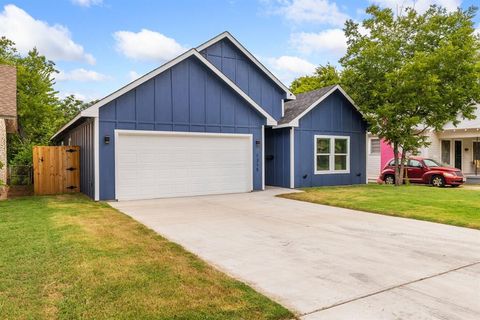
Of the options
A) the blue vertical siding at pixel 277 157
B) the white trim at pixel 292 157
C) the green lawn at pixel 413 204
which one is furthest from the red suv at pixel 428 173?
the blue vertical siding at pixel 277 157

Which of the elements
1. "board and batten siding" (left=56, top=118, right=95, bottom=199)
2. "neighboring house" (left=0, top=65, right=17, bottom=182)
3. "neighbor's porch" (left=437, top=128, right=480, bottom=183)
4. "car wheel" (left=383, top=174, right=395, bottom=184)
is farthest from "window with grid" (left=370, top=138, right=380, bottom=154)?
"neighboring house" (left=0, top=65, right=17, bottom=182)

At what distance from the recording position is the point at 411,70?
1471 centimetres

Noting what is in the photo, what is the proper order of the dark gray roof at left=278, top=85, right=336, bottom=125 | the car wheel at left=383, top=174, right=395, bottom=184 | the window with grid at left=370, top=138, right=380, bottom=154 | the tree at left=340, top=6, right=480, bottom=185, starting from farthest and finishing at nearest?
the window with grid at left=370, top=138, right=380, bottom=154 < the car wheel at left=383, top=174, right=395, bottom=184 < the dark gray roof at left=278, top=85, right=336, bottom=125 < the tree at left=340, top=6, right=480, bottom=185

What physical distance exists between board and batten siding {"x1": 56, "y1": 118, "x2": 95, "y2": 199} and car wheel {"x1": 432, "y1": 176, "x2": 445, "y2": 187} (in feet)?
49.1

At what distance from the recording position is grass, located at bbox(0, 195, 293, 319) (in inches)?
133

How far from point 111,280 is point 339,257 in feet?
10.3

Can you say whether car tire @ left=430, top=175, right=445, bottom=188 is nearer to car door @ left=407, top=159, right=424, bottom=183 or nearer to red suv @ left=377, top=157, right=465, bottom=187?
red suv @ left=377, top=157, right=465, bottom=187

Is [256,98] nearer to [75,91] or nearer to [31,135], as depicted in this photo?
[31,135]

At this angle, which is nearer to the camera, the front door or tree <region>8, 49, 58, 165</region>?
the front door

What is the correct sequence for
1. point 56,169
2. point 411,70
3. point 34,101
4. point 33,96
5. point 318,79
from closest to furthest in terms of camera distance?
point 56,169 < point 411,70 < point 34,101 < point 33,96 < point 318,79

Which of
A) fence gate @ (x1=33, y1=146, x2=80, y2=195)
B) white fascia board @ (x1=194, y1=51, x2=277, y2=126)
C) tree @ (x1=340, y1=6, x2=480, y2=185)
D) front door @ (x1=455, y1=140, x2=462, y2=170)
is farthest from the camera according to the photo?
front door @ (x1=455, y1=140, x2=462, y2=170)

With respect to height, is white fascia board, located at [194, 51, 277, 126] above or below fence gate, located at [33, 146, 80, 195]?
above

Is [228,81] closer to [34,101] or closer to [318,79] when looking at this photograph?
[34,101]

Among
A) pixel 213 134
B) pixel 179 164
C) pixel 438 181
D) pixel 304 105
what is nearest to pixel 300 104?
pixel 304 105
